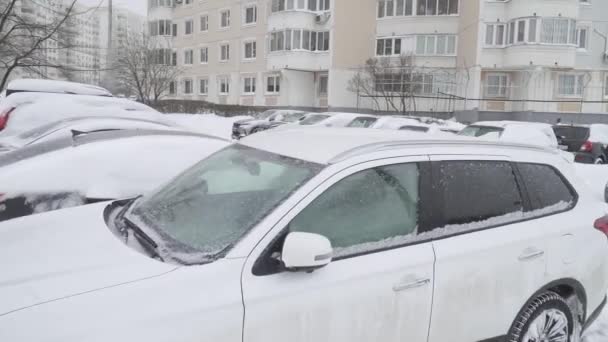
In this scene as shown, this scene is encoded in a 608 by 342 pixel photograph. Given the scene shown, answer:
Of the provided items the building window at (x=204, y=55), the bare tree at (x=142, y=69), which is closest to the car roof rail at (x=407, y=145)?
the bare tree at (x=142, y=69)

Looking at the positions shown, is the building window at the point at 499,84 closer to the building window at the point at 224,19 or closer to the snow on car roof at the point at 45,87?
the building window at the point at 224,19

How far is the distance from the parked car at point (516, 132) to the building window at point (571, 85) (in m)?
20.7

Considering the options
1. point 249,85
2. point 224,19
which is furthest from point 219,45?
point 249,85

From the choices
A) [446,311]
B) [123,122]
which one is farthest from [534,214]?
[123,122]

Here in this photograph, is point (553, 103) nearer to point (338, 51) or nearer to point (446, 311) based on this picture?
point (338, 51)

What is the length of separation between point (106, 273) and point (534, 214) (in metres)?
2.66

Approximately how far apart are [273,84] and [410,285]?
37049 mm

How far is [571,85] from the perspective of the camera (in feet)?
106

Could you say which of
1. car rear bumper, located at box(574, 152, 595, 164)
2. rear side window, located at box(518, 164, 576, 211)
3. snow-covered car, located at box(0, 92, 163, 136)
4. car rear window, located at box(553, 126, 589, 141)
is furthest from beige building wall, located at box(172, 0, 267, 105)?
rear side window, located at box(518, 164, 576, 211)

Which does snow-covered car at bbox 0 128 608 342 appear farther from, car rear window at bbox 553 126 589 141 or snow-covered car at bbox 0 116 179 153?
car rear window at bbox 553 126 589 141

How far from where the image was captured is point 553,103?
104 feet

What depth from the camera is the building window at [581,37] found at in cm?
3278

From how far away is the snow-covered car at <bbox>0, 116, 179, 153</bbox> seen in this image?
6027 millimetres

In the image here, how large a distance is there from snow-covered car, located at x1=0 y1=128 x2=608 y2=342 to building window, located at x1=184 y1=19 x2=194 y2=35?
4549 cm
